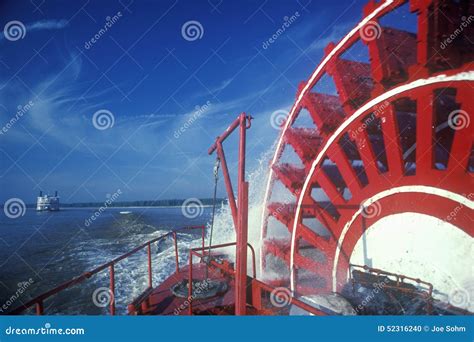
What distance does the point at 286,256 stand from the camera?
18.7 feet

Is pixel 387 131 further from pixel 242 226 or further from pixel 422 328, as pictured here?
pixel 242 226

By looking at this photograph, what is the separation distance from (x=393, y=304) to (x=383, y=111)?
2053 mm

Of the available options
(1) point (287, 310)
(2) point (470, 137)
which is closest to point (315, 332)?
(1) point (287, 310)

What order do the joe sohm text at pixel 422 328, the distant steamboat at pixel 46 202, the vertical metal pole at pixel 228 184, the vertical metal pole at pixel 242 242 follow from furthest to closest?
the distant steamboat at pixel 46 202 → the joe sohm text at pixel 422 328 → the vertical metal pole at pixel 228 184 → the vertical metal pole at pixel 242 242

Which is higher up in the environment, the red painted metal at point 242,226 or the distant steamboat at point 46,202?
the distant steamboat at point 46,202

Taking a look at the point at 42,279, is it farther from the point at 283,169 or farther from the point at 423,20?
the point at 423,20

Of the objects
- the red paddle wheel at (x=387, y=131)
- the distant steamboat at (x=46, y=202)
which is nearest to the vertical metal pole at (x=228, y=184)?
the red paddle wheel at (x=387, y=131)

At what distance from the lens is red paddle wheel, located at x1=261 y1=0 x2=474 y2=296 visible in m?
2.87

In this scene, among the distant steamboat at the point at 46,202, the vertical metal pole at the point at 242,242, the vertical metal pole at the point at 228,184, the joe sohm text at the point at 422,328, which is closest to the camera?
the vertical metal pole at the point at 242,242

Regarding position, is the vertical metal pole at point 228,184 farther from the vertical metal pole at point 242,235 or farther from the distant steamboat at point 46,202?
the distant steamboat at point 46,202

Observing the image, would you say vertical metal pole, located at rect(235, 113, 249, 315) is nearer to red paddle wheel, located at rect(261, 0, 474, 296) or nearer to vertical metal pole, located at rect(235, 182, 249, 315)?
vertical metal pole, located at rect(235, 182, 249, 315)

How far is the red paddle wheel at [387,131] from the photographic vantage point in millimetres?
2873

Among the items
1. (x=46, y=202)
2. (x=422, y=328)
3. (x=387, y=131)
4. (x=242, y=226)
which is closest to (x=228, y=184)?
(x=242, y=226)

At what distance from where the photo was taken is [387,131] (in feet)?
11.6
